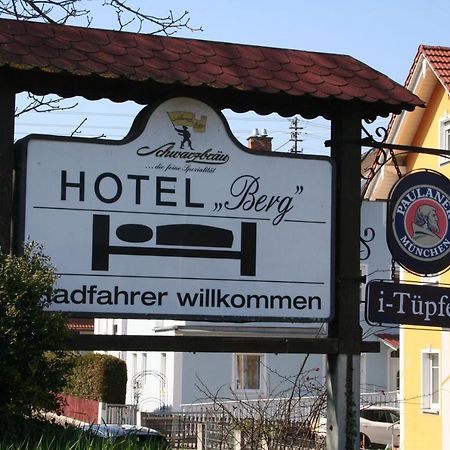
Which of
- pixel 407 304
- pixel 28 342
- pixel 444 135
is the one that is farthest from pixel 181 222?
pixel 444 135

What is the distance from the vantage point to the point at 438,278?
25.2 metres

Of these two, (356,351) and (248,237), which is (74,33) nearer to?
(248,237)

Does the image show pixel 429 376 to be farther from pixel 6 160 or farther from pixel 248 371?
pixel 6 160

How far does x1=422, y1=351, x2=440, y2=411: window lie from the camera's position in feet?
91.1

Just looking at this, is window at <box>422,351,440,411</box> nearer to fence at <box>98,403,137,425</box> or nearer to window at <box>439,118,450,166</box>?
window at <box>439,118,450,166</box>

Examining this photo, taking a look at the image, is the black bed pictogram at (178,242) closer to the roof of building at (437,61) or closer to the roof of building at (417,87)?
the roof of building at (417,87)

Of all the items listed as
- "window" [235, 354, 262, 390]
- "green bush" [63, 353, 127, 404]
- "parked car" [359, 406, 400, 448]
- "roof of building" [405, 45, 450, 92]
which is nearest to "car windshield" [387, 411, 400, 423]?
"parked car" [359, 406, 400, 448]

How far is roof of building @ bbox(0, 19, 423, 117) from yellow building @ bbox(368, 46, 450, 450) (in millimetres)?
16086

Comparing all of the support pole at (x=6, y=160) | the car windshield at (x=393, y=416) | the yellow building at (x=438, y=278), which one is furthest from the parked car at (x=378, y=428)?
the support pole at (x=6, y=160)

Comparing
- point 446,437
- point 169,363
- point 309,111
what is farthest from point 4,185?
point 169,363

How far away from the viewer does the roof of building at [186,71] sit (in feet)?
27.8

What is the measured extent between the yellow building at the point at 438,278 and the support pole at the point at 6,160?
17.8 metres

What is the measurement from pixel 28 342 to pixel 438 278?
735 inches

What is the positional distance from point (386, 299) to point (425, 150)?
1.38 meters
